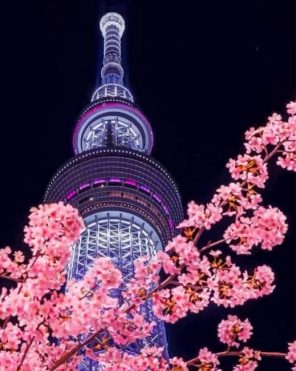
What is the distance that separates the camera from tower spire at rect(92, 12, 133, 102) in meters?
36.2

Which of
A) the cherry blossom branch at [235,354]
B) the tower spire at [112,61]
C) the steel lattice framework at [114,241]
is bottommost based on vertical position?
the cherry blossom branch at [235,354]

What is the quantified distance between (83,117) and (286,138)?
29967 mm

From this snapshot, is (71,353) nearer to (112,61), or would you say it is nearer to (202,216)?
(202,216)

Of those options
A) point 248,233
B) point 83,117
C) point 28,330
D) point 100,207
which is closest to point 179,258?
point 248,233

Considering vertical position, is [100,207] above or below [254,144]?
above

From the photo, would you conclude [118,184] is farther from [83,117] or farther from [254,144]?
[254,144]

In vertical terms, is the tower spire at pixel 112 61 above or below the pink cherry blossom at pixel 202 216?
above

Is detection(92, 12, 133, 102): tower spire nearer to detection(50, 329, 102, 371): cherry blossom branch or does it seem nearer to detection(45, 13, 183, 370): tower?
detection(45, 13, 183, 370): tower

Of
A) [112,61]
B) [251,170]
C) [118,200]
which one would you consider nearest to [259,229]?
[251,170]

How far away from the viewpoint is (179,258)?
16.3 ft

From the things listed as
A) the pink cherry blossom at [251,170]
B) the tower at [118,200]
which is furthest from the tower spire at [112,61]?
the pink cherry blossom at [251,170]

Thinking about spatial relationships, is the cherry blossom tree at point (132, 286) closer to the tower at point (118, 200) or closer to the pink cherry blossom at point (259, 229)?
the pink cherry blossom at point (259, 229)

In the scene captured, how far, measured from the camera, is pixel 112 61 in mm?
38344

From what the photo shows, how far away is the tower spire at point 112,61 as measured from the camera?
1425 inches
